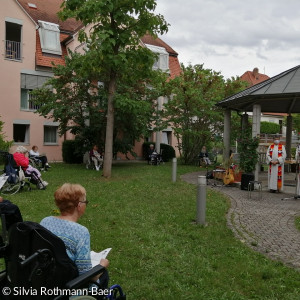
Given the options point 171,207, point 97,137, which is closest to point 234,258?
point 171,207

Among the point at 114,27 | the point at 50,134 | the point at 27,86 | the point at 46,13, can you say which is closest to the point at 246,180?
the point at 114,27

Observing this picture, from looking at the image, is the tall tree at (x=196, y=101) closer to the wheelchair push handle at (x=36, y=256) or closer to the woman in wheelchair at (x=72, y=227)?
the woman in wheelchair at (x=72, y=227)

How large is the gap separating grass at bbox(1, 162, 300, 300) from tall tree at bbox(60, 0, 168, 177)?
572 centimetres

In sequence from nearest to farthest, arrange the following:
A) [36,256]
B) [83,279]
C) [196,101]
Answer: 1. [36,256]
2. [83,279]
3. [196,101]

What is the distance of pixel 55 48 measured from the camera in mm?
26703

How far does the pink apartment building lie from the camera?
24.0 m

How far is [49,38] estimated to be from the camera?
87.2 feet

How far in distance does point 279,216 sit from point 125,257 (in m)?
4.94

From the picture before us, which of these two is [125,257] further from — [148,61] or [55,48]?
[55,48]

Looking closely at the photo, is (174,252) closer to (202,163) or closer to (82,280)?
(82,280)

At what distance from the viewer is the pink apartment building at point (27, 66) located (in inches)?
943

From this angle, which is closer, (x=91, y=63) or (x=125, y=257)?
(x=125, y=257)

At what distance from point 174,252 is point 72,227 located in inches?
121

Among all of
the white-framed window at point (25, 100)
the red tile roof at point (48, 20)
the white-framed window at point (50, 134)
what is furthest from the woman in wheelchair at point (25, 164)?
the red tile roof at point (48, 20)
